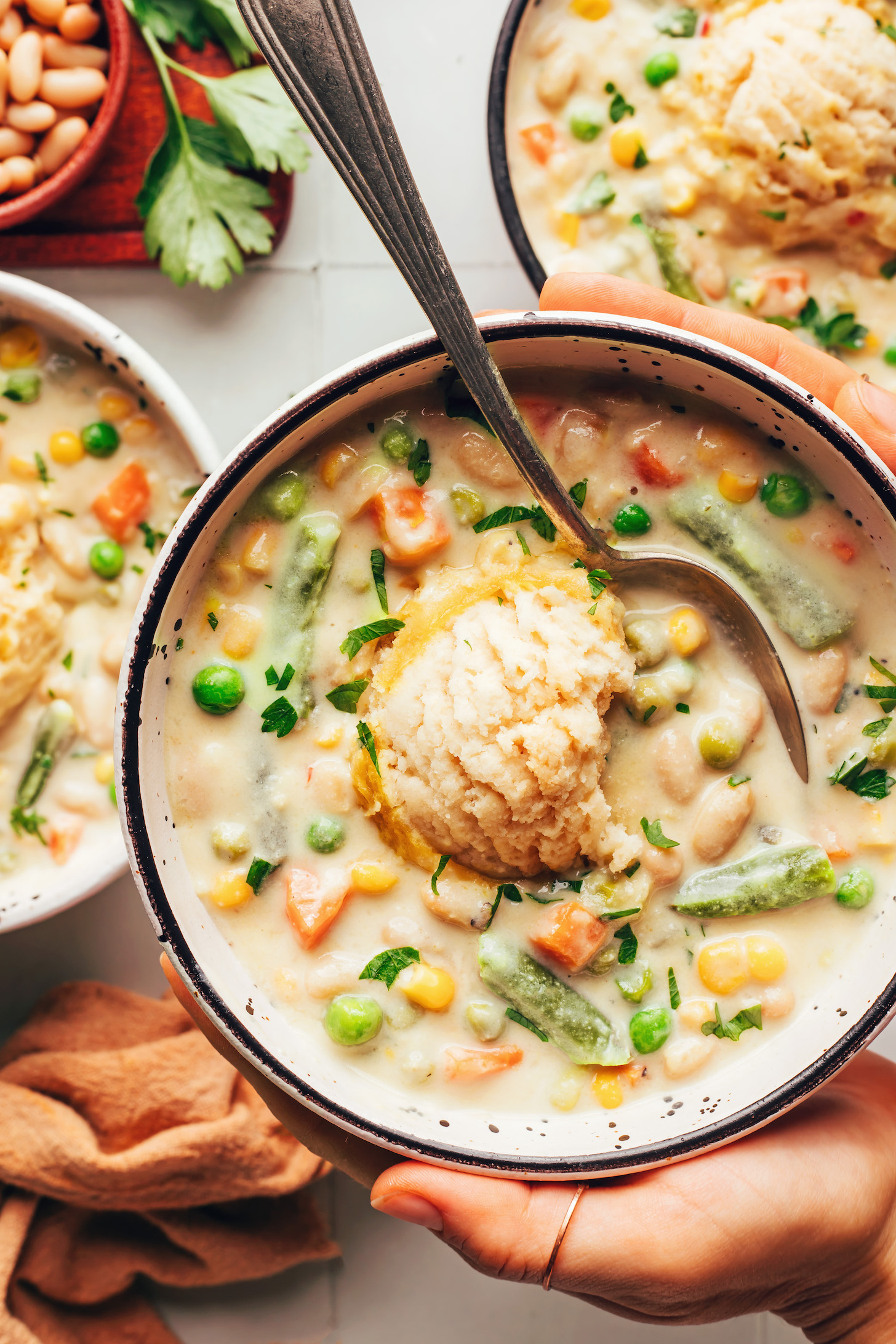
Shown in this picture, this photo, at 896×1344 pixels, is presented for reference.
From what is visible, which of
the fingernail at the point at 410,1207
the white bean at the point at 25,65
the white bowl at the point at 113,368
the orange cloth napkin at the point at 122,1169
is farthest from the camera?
the orange cloth napkin at the point at 122,1169

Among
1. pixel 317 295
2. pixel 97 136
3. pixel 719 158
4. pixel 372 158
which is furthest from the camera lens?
pixel 317 295

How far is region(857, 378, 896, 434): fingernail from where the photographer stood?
2.38 m

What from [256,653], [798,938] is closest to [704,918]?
[798,938]

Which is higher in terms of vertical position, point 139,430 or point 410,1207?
point 139,430

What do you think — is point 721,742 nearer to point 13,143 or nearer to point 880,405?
point 880,405

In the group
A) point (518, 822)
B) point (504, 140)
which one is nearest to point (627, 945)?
point (518, 822)

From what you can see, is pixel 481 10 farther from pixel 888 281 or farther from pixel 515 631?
pixel 515 631

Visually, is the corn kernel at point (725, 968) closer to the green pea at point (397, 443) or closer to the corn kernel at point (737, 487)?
the corn kernel at point (737, 487)

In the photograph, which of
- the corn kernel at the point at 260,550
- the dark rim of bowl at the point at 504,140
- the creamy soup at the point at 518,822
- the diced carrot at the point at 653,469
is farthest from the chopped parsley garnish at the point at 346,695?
the dark rim of bowl at the point at 504,140

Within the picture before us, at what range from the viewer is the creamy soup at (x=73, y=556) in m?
2.76

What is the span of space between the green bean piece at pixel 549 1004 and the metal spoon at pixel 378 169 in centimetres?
86

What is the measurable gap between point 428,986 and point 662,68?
2.40 metres

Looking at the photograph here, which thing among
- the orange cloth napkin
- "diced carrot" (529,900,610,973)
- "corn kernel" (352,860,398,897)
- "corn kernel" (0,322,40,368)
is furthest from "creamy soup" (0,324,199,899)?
"diced carrot" (529,900,610,973)

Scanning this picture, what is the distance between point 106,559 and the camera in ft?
8.98
